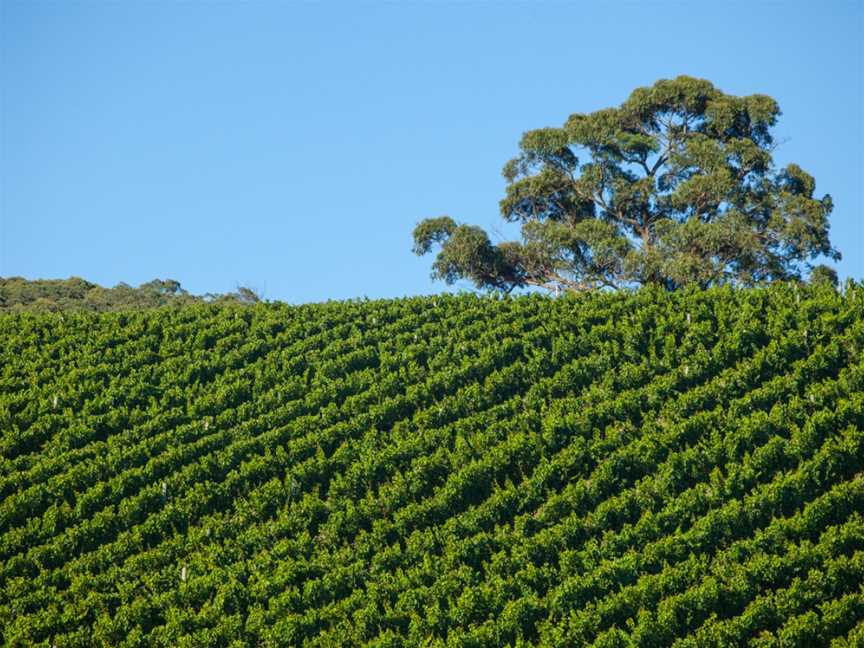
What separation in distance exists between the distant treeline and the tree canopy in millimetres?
9158

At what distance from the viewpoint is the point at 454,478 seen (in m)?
19.7

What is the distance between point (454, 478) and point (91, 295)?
28.7 meters

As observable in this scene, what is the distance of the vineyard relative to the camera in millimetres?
16938

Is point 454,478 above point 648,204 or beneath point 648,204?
beneath

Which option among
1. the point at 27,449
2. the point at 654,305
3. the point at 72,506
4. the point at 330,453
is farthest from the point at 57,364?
the point at 654,305

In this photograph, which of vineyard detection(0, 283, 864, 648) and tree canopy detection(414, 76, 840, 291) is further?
tree canopy detection(414, 76, 840, 291)

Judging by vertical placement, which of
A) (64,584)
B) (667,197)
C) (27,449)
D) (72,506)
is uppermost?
(667,197)

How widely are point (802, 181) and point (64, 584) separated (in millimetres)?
29966

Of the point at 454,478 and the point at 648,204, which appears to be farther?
the point at 648,204

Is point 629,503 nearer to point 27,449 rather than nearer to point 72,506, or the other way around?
point 72,506

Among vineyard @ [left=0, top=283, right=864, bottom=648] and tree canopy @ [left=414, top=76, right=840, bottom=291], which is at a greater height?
tree canopy @ [left=414, top=76, right=840, bottom=291]

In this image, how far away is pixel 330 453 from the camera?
69.5 ft

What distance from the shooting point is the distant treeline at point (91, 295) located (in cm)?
4225

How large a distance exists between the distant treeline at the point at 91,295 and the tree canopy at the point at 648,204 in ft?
30.0
